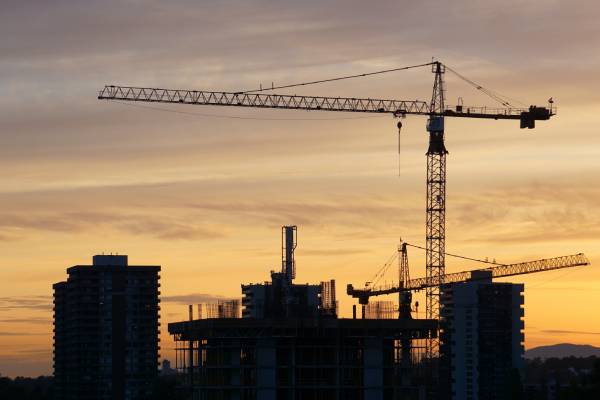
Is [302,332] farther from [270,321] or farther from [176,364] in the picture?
[176,364]

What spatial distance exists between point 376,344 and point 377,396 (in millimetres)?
6002

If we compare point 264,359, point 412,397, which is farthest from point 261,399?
point 412,397

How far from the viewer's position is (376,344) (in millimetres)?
186750

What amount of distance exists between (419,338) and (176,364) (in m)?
30.9

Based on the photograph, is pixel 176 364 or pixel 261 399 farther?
pixel 176 364

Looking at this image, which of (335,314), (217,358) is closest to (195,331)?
(217,358)

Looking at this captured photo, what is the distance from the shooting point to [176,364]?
198 metres

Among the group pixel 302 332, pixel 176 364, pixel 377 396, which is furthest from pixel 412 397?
pixel 176 364

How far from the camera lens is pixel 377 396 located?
18688cm

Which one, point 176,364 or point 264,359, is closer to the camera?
point 264,359

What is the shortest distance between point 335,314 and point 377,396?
1465 cm

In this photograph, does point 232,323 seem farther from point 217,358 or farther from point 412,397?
point 412,397

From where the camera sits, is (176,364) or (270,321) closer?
(270,321)

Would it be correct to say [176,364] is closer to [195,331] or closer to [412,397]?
[195,331]
